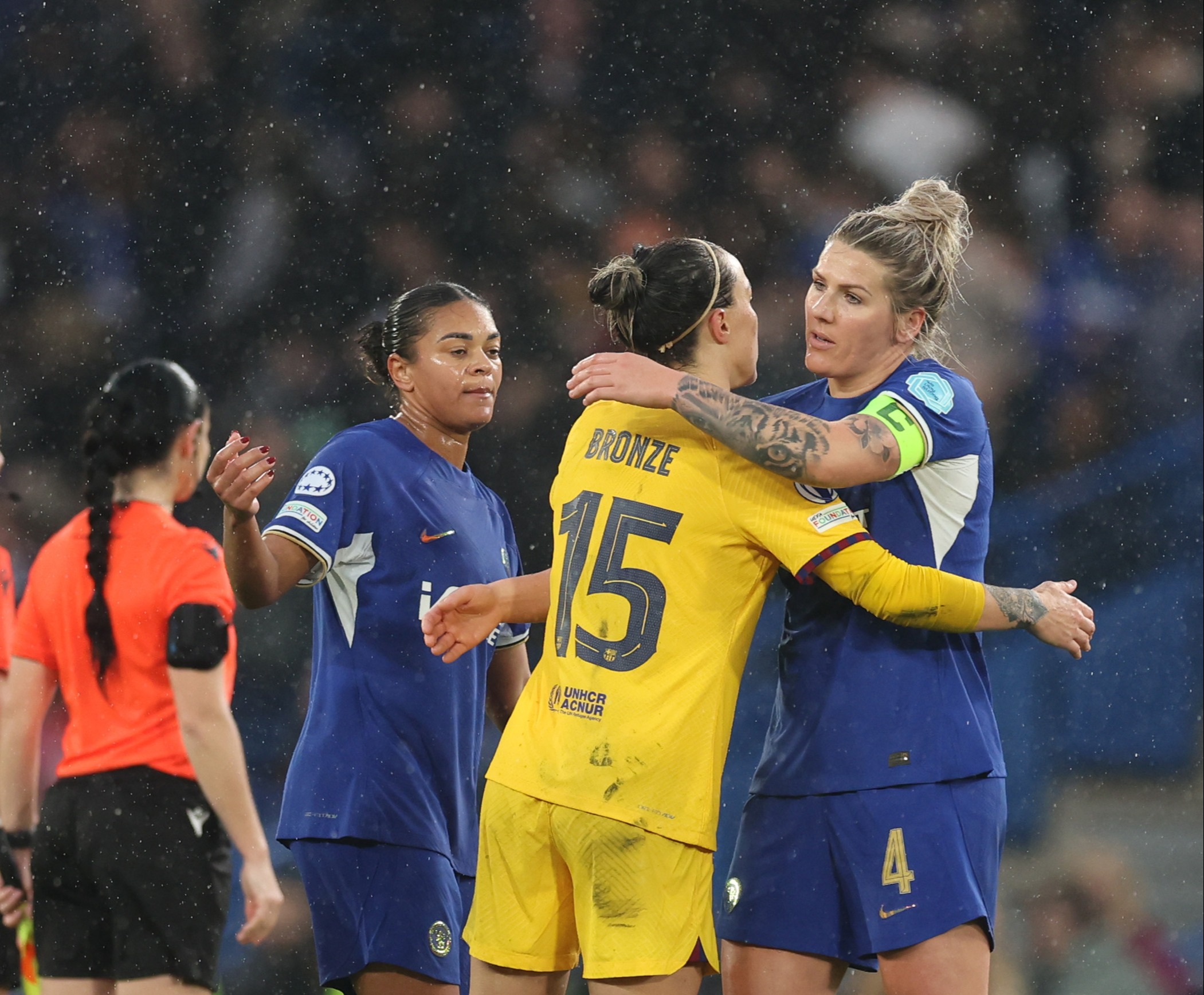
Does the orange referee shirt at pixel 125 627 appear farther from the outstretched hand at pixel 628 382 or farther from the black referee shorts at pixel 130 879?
the outstretched hand at pixel 628 382

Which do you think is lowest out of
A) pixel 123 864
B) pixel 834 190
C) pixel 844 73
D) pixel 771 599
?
pixel 123 864

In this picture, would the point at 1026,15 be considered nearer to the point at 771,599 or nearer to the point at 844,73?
the point at 844,73

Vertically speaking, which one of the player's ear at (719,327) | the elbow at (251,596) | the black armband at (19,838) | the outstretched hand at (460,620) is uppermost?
the player's ear at (719,327)

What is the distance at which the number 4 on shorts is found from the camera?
78.5 inches

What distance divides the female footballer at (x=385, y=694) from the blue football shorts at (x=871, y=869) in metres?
0.71

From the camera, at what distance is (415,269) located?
16.2 feet

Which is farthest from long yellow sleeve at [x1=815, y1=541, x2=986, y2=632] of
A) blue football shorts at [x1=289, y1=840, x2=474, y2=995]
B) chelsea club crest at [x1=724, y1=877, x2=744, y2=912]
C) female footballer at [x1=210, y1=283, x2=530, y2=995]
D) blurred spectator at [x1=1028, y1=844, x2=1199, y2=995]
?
blurred spectator at [x1=1028, y1=844, x2=1199, y2=995]

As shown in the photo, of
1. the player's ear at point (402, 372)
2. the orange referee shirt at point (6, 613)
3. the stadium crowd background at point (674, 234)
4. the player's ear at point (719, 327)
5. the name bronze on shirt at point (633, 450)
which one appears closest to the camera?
the name bronze on shirt at point (633, 450)

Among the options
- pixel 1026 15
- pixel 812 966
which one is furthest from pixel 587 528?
pixel 1026 15

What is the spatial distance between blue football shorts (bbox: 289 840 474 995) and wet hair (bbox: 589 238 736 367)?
1.11 m

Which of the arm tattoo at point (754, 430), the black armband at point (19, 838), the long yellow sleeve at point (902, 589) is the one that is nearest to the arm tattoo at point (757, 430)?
the arm tattoo at point (754, 430)

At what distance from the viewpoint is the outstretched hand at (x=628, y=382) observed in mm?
1919

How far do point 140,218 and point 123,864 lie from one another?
2.56 meters

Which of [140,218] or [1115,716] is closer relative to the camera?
[140,218]
